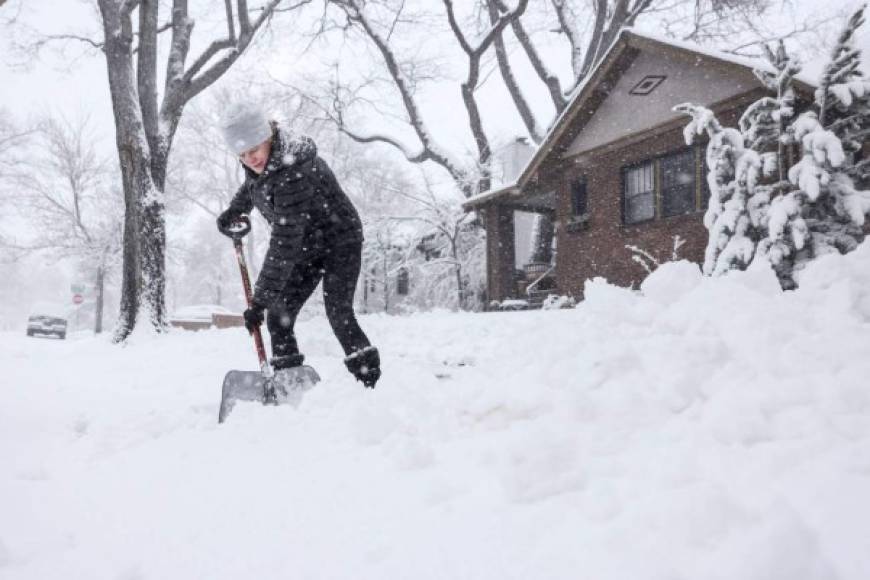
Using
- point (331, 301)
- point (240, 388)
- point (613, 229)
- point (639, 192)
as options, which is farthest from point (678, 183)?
point (240, 388)

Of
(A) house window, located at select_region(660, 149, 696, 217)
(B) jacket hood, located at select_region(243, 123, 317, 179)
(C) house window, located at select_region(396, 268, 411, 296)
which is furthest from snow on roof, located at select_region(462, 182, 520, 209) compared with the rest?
(B) jacket hood, located at select_region(243, 123, 317, 179)

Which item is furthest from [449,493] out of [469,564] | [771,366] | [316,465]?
[771,366]

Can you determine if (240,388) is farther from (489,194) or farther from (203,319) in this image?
(203,319)

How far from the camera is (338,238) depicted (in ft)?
10.5

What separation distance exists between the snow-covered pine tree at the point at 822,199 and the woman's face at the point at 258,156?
461 cm

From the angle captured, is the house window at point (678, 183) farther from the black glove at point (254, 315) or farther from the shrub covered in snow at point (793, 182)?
the black glove at point (254, 315)

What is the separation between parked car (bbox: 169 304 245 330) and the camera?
66.1ft

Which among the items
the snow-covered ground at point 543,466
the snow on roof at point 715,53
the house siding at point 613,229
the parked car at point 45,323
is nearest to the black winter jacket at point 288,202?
the snow-covered ground at point 543,466

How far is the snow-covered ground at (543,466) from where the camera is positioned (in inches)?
44.2

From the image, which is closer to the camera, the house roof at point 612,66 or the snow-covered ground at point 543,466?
the snow-covered ground at point 543,466

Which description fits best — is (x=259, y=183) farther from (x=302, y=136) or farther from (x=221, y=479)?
(x=221, y=479)

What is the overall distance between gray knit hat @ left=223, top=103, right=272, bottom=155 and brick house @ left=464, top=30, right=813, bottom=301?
8.31 meters

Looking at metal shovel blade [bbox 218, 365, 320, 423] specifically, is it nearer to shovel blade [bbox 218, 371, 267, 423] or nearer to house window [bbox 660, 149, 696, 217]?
shovel blade [bbox 218, 371, 267, 423]

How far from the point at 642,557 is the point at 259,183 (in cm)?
255
